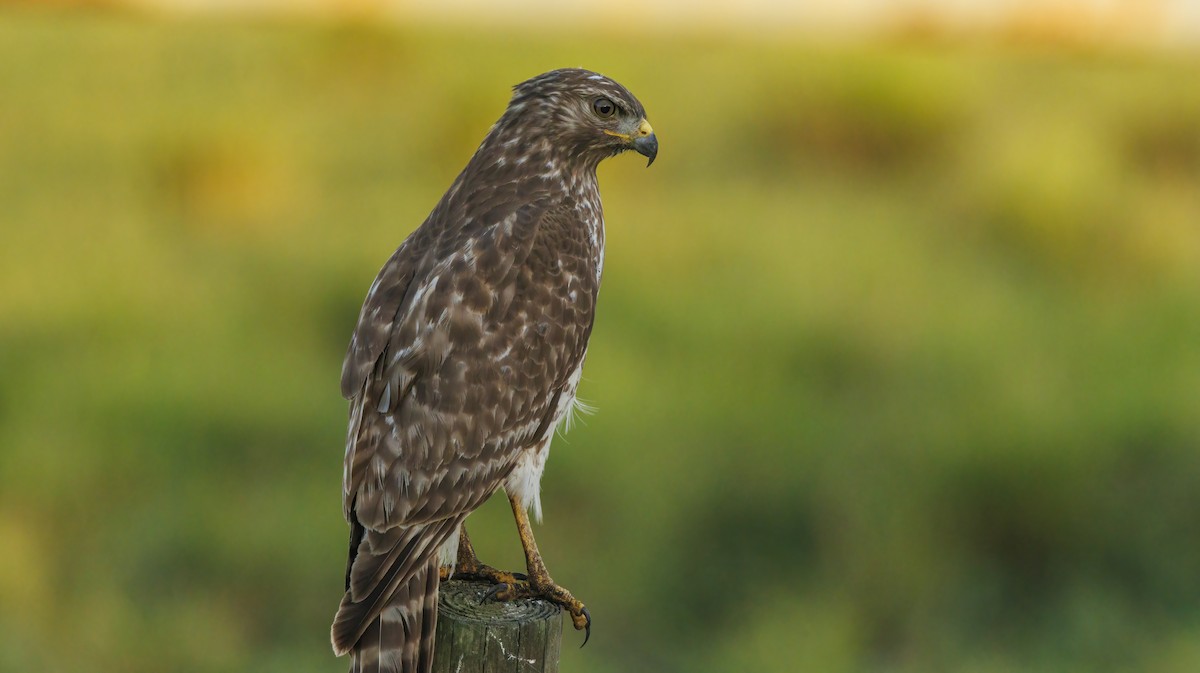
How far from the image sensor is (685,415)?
27.8 ft

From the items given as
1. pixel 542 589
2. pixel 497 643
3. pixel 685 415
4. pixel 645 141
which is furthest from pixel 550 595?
pixel 685 415


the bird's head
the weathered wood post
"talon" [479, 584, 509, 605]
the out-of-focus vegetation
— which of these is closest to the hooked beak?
the bird's head

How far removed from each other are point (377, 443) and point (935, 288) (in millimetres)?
6871

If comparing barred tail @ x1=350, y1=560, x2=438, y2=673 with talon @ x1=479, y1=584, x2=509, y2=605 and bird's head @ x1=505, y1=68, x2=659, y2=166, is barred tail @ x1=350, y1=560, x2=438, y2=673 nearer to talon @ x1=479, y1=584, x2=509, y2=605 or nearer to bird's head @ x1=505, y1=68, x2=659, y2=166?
talon @ x1=479, y1=584, x2=509, y2=605

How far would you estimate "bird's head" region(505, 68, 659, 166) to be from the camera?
4.18m

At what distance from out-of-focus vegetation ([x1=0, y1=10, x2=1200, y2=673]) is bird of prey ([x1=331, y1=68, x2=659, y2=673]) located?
3.80 metres

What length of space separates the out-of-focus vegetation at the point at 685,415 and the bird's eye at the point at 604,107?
3953mm

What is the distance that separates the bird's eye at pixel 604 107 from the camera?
13.7 feet

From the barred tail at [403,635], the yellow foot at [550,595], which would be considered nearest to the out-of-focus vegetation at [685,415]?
the yellow foot at [550,595]

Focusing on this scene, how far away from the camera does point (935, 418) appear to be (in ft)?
28.2

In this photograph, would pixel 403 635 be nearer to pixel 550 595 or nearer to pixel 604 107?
pixel 550 595

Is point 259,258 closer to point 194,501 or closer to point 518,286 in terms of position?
point 194,501

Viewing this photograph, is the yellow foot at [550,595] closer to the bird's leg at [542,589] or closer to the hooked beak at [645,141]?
the bird's leg at [542,589]

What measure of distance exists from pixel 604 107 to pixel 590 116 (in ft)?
0.16
